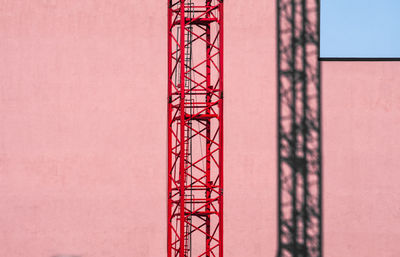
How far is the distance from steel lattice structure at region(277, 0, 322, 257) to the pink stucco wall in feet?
1.40

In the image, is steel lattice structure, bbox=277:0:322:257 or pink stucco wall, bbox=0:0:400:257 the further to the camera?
steel lattice structure, bbox=277:0:322:257

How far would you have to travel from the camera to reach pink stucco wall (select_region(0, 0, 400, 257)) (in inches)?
640

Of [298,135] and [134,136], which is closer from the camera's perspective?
[134,136]

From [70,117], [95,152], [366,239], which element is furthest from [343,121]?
[70,117]

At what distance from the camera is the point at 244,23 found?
1636 cm

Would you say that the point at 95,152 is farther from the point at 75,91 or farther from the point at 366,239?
the point at 366,239

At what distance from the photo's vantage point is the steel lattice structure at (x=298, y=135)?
53.9 feet

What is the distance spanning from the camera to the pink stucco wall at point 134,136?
16250 mm

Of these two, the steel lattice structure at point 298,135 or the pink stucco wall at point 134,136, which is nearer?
the pink stucco wall at point 134,136

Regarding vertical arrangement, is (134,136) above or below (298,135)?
below

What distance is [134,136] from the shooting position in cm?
1630

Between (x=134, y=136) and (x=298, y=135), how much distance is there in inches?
293

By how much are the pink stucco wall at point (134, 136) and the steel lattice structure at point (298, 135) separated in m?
0.43

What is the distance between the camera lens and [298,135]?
1655cm
